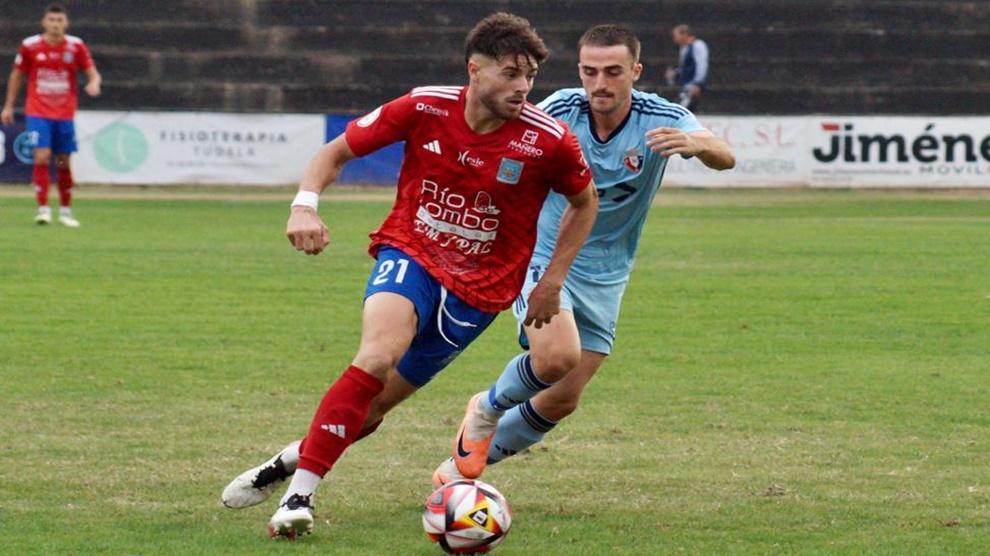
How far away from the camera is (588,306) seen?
22.5 feet

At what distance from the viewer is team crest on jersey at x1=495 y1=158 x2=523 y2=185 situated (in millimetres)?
6000

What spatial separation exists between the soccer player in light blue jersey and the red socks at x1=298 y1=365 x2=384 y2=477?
0.91m

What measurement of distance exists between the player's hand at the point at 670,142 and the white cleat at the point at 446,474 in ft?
4.77

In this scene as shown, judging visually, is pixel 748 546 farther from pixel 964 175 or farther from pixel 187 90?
pixel 187 90

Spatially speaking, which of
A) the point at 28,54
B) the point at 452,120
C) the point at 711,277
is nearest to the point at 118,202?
the point at 28,54

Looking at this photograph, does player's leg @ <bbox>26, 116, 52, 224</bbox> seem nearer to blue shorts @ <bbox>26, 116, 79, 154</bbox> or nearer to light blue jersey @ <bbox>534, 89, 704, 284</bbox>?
blue shorts @ <bbox>26, 116, 79, 154</bbox>

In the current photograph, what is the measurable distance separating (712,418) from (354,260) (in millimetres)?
8017

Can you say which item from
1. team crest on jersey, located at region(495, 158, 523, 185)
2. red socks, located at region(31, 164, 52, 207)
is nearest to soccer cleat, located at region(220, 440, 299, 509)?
team crest on jersey, located at region(495, 158, 523, 185)

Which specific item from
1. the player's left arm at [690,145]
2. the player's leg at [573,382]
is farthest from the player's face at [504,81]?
the player's leg at [573,382]

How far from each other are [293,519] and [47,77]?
14827mm

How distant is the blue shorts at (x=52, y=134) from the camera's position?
19.3m

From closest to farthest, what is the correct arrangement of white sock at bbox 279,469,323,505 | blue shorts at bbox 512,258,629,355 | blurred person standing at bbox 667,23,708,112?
1. white sock at bbox 279,469,323,505
2. blue shorts at bbox 512,258,629,355
3. blurred person standing at bbox 667,23,708,112

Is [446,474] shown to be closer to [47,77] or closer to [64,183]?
[64,183]

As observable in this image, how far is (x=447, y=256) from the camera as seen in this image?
6.00m
